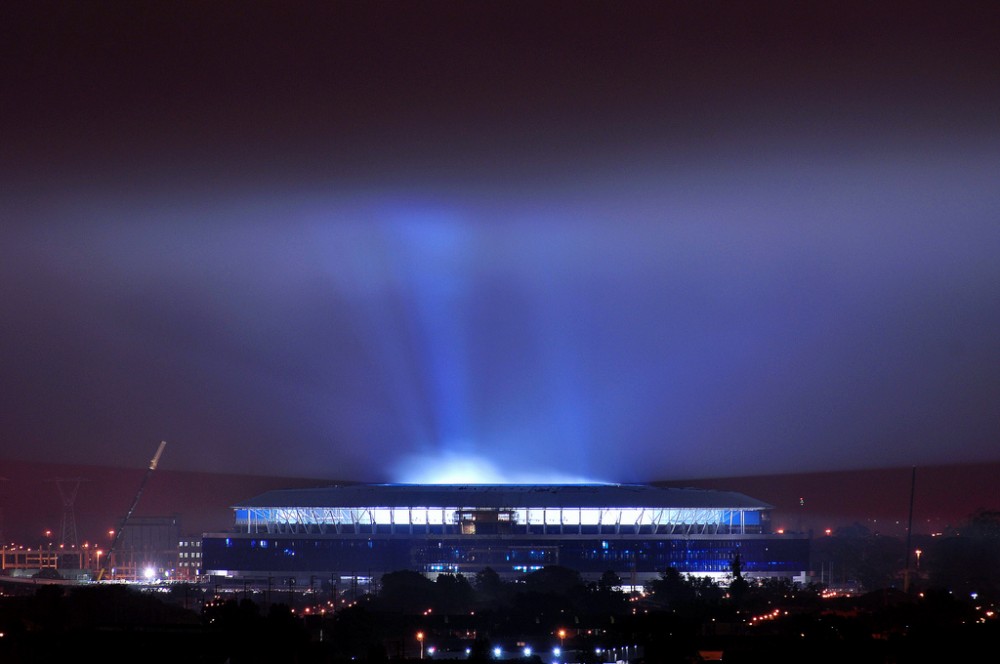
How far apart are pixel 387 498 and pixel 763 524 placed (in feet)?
93.7

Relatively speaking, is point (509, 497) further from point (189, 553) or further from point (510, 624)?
point (189, 553)

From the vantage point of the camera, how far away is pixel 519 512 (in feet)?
414

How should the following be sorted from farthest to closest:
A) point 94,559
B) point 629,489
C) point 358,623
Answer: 1. point 94,559
2. point 629,489
3. point 358,623

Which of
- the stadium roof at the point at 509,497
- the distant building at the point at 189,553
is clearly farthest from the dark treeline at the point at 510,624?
the distant building at the point at 189,553

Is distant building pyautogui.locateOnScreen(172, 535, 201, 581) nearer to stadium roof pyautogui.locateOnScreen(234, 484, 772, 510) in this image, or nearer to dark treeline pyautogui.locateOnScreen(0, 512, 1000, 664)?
stadium roof pyautogui.locateOnScreen(234, 484, 772, 510)

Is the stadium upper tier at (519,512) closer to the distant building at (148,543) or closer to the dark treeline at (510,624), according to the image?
the dark treeline at (510,624)

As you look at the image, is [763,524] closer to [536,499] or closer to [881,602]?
[536,499]

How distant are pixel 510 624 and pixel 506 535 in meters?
49.5

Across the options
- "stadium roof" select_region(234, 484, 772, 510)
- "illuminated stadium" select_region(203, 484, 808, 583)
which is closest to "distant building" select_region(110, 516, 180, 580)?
"stadium roof" select_region(234, 484, 772, 510)

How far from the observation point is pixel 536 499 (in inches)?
4985

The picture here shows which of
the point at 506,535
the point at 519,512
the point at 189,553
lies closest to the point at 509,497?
the point at 519,512

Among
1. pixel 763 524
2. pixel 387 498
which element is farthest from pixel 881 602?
pixel 387 498

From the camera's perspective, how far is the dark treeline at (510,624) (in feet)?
176

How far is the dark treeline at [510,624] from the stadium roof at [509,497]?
56.9 ft
